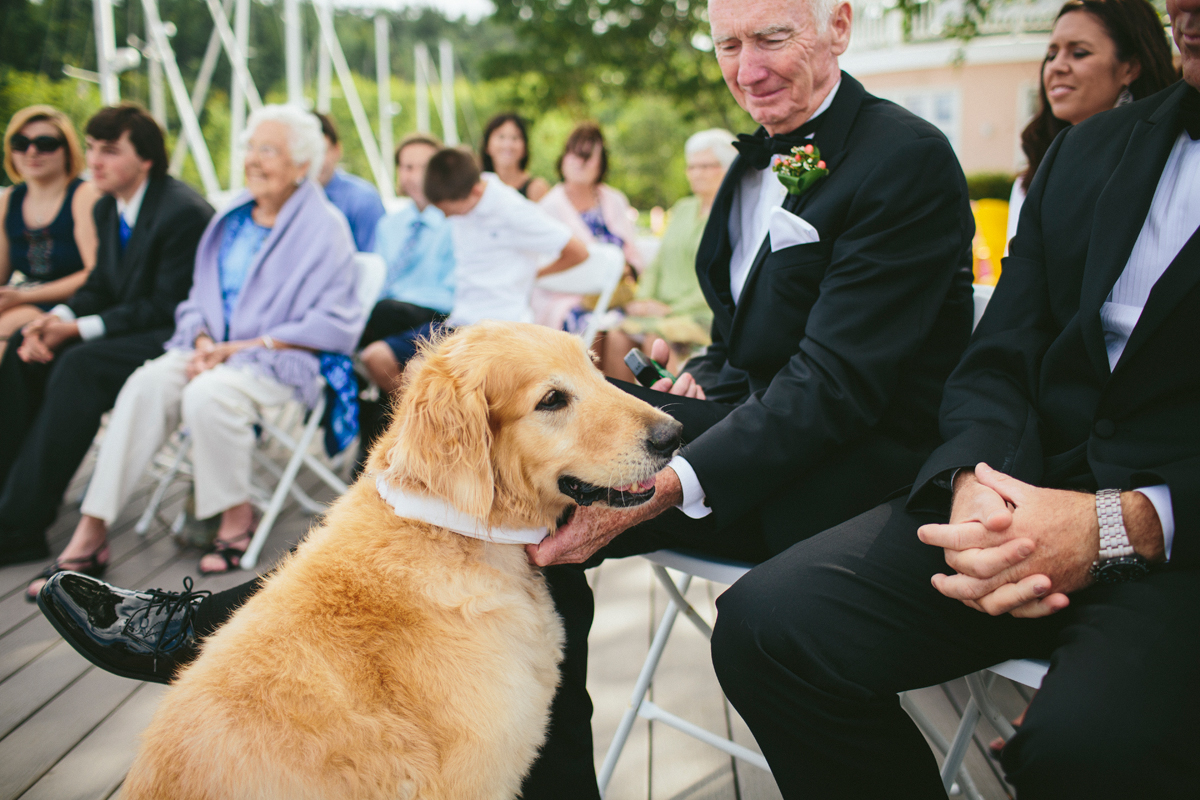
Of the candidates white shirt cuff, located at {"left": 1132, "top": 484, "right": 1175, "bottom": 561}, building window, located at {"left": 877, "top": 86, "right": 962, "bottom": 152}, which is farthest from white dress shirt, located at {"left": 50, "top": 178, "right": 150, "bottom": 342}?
building window, located at {"left": 877, "top": 86, "right": 962, "bottom": 152}

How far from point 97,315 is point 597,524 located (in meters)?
4.17

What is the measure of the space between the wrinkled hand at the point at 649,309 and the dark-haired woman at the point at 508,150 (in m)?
2.08

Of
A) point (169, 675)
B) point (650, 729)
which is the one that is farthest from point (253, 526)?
point (650, 729)

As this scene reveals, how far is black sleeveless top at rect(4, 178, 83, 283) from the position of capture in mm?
4734

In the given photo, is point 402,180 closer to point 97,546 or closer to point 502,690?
point 97,546

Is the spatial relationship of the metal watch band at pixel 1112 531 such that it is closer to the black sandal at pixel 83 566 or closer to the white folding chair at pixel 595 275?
the white folding chair at pixel 595 275

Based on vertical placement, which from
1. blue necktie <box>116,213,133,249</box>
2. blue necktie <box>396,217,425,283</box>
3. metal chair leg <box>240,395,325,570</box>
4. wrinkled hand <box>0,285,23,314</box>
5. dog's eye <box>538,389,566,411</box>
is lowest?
metal chair leg <box>240,395,325,570</box>

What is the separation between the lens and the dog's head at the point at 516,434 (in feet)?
5.24

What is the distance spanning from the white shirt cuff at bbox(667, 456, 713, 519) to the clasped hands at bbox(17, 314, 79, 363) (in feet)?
13.5

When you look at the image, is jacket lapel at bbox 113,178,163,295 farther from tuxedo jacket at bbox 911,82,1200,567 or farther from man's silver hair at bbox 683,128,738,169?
tuxedo jacket at bbox 911,82,1200,567

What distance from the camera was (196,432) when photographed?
147 inches

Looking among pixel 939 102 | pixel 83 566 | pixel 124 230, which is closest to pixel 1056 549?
pixel 83 566

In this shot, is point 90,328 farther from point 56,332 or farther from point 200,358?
point 200,358

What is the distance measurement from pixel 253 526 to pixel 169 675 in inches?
86.5
